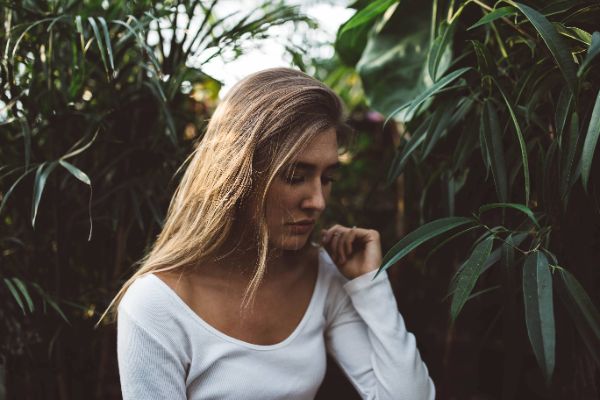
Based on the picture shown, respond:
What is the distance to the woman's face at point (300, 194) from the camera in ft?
2.86

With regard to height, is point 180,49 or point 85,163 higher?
point 180,49

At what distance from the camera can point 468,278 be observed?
2.27 feet

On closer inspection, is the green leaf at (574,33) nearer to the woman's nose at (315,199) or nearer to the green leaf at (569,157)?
the green leaf at (569,157)

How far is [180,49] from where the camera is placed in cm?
114

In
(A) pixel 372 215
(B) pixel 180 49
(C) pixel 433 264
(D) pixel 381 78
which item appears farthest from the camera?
(A) pixel 372 215

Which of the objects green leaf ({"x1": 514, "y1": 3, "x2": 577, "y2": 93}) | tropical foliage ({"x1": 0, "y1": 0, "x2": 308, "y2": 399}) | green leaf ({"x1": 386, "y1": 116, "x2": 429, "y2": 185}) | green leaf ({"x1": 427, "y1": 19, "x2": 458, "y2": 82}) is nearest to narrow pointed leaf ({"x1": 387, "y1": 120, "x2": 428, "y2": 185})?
green leaf ({"x1": 386, "y1": 116, "x2": 429, "y2": 185})

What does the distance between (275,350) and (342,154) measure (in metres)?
0.48

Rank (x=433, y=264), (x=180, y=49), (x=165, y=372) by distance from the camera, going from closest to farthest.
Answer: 1. (x=165, y=372)
2. (x=180, y=49)
3. (x=433, y=264)

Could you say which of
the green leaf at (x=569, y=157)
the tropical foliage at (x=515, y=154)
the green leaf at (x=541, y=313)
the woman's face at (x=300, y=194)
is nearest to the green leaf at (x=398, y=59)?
the tropical foliage at (x=515, y=154)

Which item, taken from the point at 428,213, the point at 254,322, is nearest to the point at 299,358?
the point at 254,322

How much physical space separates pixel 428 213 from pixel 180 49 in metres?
0.73

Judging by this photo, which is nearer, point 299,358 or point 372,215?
point 299,358

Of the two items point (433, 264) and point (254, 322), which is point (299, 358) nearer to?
point (254, 322)

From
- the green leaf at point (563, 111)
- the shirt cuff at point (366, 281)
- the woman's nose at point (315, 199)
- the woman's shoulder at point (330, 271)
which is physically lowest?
the woman's shoulder at point (330, 271)
